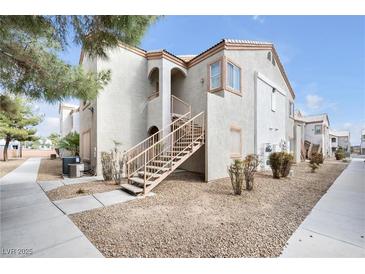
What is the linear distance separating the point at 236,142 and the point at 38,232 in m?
8.30

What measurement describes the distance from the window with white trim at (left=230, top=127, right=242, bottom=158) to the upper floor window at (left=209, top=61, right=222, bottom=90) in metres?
2.35

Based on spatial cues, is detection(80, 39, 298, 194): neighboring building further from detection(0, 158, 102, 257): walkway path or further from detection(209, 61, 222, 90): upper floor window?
detection(0, 158, 102, 257): walkway path

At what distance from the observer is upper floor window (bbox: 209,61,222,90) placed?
8968 mm

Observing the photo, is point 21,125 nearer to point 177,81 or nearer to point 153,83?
point 153,83

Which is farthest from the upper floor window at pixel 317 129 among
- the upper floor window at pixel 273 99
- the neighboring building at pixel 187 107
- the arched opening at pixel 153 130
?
the arched opening at pixel 153 130

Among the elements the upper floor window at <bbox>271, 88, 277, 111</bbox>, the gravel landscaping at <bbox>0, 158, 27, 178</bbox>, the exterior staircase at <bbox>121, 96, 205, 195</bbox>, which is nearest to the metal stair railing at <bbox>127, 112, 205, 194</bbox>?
the exterior staircase at <bbox>121, 96, 205, 195</bbox>

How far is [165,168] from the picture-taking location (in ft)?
22.7

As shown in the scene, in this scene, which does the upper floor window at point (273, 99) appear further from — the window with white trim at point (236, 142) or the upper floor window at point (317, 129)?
the upper floor window at point (317, 129)

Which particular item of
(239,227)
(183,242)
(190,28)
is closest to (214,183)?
(239,227)

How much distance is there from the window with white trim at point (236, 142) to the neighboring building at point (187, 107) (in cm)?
5

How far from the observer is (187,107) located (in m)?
10.9

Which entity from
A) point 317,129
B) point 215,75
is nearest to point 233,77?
point 215,75
